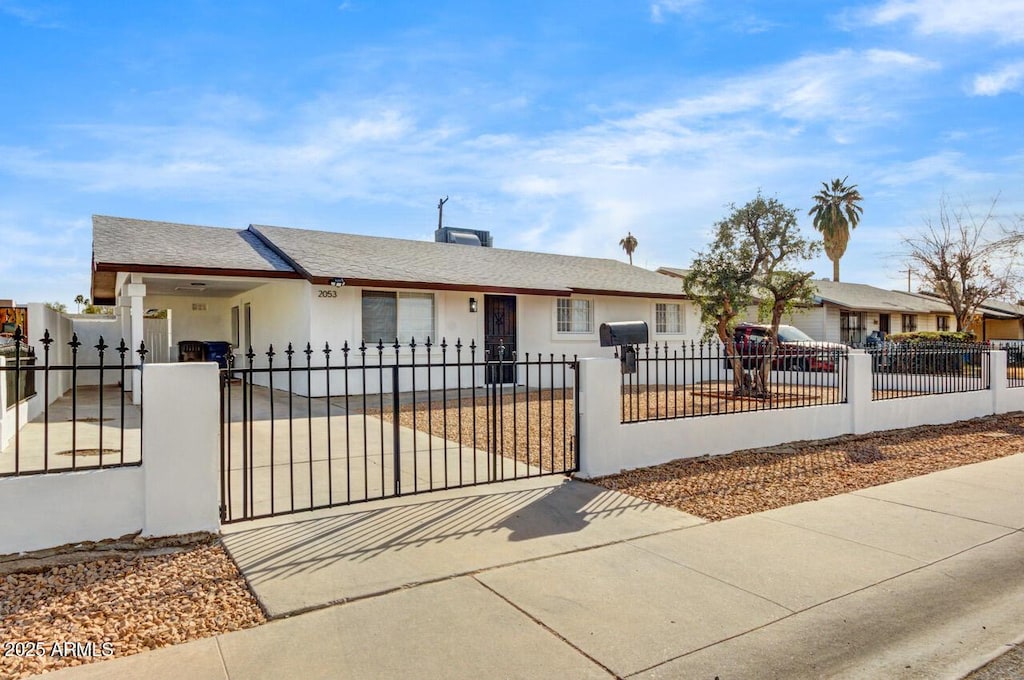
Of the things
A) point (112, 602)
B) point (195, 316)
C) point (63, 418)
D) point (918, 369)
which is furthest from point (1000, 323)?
point (112, 602)

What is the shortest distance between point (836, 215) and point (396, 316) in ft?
134

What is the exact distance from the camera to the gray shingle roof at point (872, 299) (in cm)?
2983

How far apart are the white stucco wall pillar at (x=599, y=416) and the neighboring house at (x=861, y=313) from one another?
19655 mm

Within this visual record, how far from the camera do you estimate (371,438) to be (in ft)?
31.0

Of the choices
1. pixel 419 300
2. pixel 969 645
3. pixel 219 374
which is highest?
pixel 419 300

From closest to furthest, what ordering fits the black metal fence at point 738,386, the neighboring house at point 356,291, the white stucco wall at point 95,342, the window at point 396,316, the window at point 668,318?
the black metal fence at point 738,386
the neighboring house at point 356,291
the window at point 396,316
the white stucco wall at point 95,342
the window at point 668,318

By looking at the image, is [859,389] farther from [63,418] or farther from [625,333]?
[63,418]

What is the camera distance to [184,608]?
3781 millimetres

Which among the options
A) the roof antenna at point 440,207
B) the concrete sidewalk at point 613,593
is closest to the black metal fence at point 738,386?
the concrete sidewalk at point 613,593

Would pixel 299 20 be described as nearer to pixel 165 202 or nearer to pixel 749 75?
pixel 749 75

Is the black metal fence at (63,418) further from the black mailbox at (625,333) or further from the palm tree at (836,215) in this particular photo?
the palm tree at (836,215)

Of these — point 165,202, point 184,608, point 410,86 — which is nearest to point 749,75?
point 410,86

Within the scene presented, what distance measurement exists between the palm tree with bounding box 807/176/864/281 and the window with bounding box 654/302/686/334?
30447mm

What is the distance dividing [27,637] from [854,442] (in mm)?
9953
